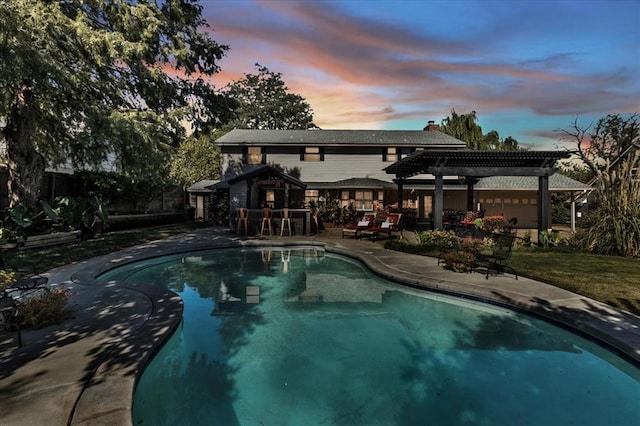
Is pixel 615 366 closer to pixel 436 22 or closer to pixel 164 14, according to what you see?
pixel 436 22

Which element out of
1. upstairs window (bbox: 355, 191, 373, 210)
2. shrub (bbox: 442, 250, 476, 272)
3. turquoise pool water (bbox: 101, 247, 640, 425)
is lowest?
turquoise pool water (bbox: 101, 247, 640, 425)

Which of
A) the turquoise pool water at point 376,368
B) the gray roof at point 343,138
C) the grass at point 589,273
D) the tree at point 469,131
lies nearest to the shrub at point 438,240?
the grass at point 589,273

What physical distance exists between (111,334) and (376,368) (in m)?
3.71

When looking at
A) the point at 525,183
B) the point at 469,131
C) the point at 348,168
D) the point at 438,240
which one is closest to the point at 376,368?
the point at 438,240

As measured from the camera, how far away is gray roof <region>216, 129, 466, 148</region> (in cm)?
2411

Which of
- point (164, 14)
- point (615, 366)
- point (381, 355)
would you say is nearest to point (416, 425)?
point (381, 355)

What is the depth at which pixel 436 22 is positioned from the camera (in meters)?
12.4

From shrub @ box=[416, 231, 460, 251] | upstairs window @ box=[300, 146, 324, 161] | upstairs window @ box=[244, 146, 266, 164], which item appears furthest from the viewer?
upstairs window @ box=[300, 146, 324, 161]

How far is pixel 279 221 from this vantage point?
1847 cm

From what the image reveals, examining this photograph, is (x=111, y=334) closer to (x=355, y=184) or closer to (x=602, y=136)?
(x=355, y=184)

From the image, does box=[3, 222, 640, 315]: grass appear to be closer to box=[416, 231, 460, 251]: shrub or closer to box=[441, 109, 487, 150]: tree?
box=[416, 231, 460, 251]: shrub

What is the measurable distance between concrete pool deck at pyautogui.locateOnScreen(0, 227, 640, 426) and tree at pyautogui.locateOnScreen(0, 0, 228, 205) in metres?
4.94

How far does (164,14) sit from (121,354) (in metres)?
14.9

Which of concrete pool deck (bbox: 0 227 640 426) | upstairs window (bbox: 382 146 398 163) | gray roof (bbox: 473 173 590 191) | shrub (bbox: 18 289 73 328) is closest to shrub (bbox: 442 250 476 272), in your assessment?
concrete pool deck (bbox: 0 227 640 426)
